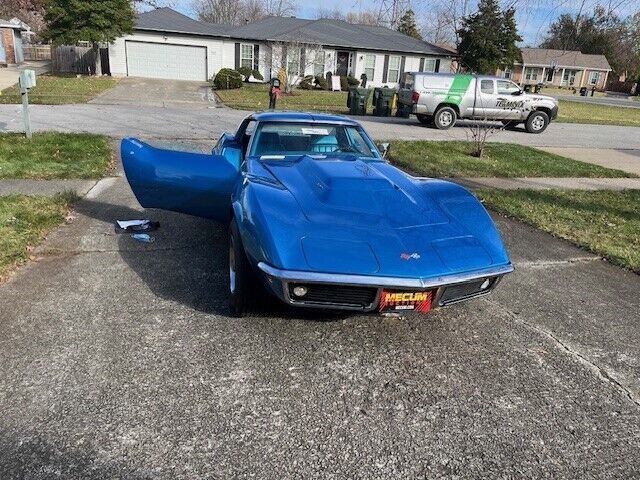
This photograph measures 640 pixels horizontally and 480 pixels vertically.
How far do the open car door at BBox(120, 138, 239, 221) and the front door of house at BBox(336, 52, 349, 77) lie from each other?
31.3 metres

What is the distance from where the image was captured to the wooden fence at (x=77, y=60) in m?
31.7

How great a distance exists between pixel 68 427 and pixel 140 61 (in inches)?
1315

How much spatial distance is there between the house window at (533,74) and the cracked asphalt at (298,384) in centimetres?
7654

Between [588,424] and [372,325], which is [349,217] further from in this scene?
[588,424]

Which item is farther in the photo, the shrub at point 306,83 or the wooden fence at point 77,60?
the wooden fence at point 77,60

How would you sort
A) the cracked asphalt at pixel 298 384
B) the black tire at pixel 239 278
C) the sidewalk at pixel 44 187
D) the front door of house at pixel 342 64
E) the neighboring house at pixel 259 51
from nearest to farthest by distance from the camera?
the cracked asphalt at pixel 298 384
the black tire at pixel 239 278
the sidewalk at pixel 44 187
the neighboring house at pixel 259 51
the front door of house at pixel 342 64

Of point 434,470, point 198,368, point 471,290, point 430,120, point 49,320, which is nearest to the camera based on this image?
point 434,470

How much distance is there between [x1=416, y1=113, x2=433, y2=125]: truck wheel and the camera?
1747 centimetres

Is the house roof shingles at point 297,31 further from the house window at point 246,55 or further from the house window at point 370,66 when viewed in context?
the house window at point 370,66

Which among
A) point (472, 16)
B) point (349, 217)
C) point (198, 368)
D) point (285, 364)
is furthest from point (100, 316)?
point (472, 16)

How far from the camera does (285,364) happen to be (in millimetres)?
2988

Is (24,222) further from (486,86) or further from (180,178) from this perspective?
(486,86)

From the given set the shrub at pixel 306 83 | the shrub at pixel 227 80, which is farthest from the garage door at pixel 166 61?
the shrub at pixel 306 83

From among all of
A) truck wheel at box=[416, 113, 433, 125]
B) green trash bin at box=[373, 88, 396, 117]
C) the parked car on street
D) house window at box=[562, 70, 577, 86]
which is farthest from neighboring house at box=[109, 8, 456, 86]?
house window at box=[562, 70, 577, 86]
